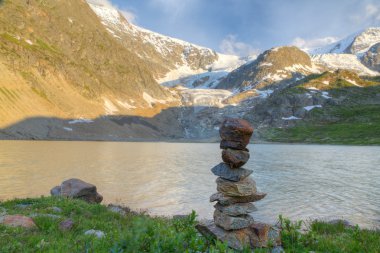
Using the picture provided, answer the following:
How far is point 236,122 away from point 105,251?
700cm

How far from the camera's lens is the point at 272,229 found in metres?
13.0

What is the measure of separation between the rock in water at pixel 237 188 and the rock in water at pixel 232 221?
834 mm

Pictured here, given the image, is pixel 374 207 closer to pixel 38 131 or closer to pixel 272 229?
pixel 272 229

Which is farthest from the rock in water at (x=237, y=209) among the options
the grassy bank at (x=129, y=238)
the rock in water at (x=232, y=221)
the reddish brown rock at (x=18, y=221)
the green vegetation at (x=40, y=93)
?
the green vegetation at (x=40, y=93)

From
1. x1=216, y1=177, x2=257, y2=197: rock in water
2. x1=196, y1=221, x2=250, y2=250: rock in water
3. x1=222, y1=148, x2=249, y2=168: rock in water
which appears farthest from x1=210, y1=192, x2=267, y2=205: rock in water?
x1=222, y1=148, x2=249, y2=168: rock in water

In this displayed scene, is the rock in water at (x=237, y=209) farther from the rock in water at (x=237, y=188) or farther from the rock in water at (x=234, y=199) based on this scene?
the rock in water at (x=237, y=188)

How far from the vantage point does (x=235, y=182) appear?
13.5m

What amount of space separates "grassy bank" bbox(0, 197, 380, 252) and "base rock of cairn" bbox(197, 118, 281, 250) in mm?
660

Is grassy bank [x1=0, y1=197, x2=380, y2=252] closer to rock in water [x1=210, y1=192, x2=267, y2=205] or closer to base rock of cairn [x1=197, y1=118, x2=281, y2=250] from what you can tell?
base rock of cairn [x1=197, y1=118, x2=281, y2=250]

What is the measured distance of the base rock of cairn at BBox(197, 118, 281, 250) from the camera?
41.5 ft

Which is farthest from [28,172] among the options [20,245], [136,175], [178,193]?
[20,245]

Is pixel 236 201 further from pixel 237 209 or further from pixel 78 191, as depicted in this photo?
pixel 78 191

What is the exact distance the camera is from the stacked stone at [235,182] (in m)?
13.2

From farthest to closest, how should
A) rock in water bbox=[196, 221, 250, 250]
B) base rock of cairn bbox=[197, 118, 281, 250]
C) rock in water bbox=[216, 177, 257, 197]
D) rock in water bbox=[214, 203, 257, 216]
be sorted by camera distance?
rock in water bbox=[216, 177, 257, 197] < rock in water bbox=[214, 203, 257, 216] < base rock of cairn bbox=[197, 118, 281, 250] < rock in water bbox=[196, 221, 250, 250]
